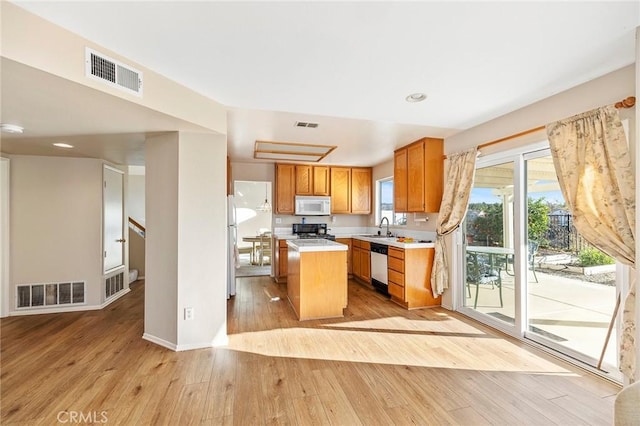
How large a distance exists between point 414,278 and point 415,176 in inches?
59.4

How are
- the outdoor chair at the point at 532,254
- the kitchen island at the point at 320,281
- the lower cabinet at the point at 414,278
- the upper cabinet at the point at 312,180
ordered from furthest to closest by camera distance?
the upper cabinet at the point at 312,180 < the lower cabinet at the point at 414,278 < the kitchen island at the point at 320,281 < the outdoor chair at the point at 532,254

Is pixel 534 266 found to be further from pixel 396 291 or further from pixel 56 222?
pixel 56 222

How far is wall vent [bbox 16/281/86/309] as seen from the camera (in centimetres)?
362

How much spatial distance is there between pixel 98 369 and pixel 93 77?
2.31 meters

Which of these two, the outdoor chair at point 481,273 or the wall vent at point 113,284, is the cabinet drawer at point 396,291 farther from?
the wall vent at point 113,284

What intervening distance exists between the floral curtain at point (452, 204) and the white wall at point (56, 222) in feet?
15.7

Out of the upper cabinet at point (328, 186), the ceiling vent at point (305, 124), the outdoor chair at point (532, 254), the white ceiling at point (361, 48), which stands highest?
the white ceiling at point (361, 48)

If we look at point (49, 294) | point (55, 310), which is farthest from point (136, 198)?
point (55, 310)

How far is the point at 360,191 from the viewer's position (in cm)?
611

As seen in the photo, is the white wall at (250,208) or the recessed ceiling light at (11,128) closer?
the recessed ceiling light at (11,128)

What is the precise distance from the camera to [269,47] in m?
1.79

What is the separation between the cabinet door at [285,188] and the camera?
5.58 metres

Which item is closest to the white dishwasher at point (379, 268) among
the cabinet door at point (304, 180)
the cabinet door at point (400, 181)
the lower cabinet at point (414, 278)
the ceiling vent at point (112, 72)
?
the lower cabinet at point (414, 278)

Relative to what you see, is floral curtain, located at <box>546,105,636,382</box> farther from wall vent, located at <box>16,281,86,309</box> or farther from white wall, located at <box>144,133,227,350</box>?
wall vent, located at <box>16,281,86,309</box>
